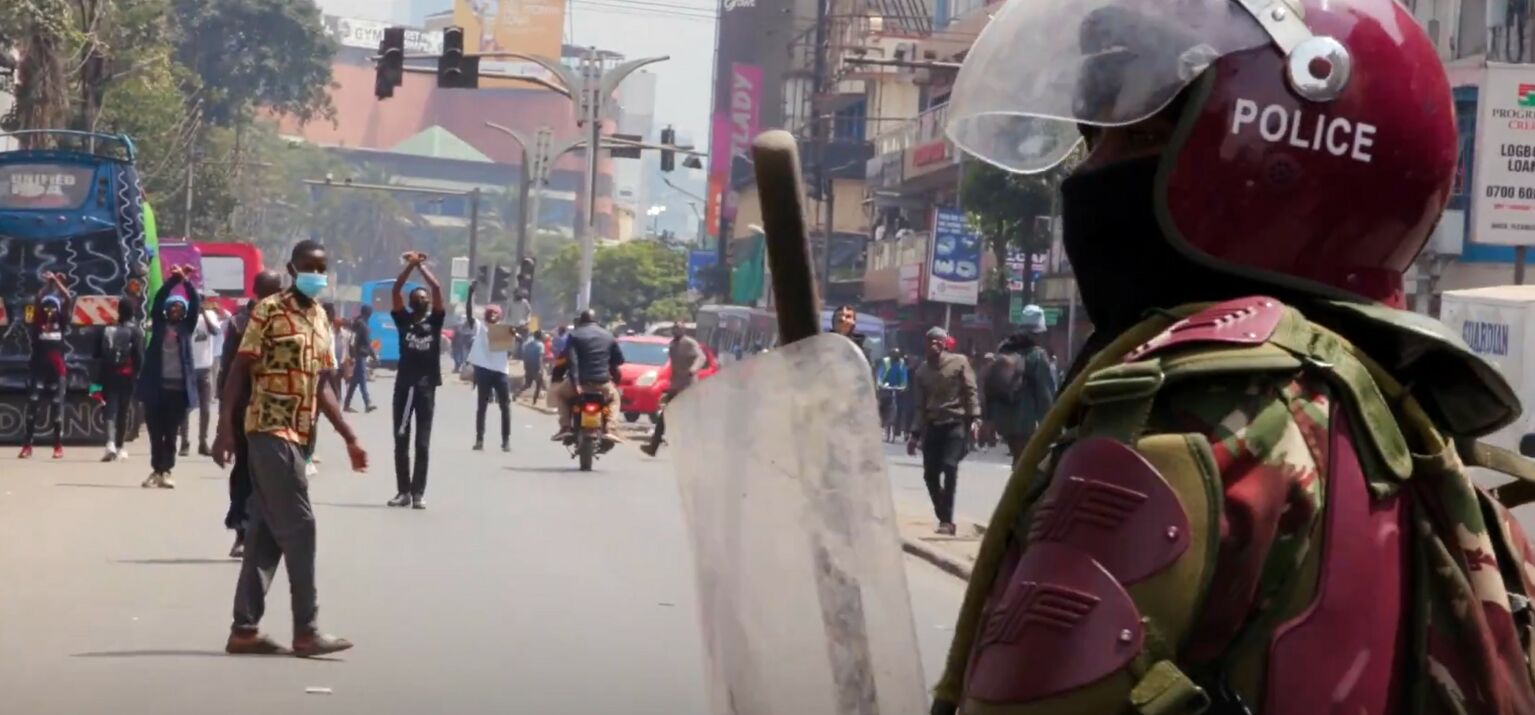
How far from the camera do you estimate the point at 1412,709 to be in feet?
7.35

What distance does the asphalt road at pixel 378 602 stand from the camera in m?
9.20

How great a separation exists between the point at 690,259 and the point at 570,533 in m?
85.9

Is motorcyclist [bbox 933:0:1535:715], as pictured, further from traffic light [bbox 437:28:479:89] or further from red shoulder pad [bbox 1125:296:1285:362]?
traffic light [bbox 437:28:479:89]

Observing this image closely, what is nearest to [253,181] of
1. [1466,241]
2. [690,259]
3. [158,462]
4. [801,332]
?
[690,259]

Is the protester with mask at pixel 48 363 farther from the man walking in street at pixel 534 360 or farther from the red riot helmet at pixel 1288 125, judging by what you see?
the man walking in street at pixel 534 360

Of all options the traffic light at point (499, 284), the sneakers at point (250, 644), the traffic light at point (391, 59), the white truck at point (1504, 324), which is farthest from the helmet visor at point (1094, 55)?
the traffic light at point (499, 284)

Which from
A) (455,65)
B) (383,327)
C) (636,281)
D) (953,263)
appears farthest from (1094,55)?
(636,281)

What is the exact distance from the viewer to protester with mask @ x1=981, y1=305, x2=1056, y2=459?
1653 cm

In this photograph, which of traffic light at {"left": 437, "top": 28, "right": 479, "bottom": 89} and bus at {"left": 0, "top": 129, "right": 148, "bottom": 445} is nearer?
bus at {"left": 0, "top": 129, "right": 148, "bottom": 445}

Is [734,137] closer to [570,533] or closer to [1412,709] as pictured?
[570,533]

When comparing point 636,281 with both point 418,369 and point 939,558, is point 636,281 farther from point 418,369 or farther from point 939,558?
point 939,558

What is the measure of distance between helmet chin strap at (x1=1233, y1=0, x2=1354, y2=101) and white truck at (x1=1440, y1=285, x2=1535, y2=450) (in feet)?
48.2

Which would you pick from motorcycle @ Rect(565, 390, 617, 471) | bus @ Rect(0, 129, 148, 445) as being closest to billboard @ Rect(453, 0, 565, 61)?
bus @ Rect(0, 129, 148, 445)

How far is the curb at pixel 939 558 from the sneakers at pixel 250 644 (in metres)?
5.17
